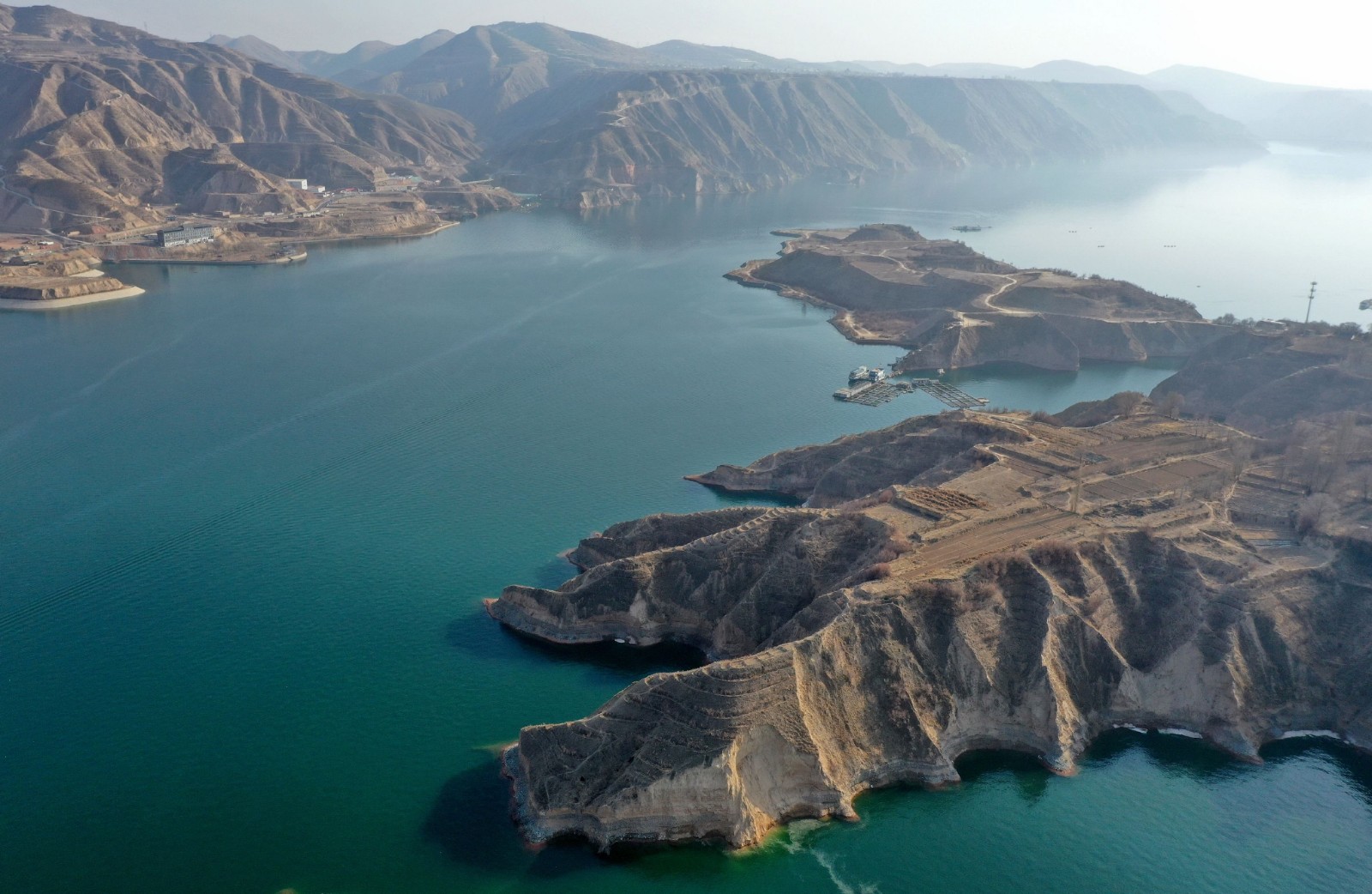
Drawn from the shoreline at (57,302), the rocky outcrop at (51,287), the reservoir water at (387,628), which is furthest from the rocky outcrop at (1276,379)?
the rocky outcrop at (51,287)

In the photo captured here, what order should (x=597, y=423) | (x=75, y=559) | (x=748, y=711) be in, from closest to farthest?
1. (x=748, y=711)
2. (x=75, y=559)
3. (x=597, y=423)

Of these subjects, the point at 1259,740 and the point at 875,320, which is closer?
the point at 1259,740

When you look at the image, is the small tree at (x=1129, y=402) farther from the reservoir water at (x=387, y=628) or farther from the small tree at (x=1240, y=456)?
the reservoir water at (x=387, y=628)

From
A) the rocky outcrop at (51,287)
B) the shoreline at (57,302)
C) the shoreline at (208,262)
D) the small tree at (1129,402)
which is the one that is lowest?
the shoreline at (57,302)

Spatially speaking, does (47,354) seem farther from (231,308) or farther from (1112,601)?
(1112,601)

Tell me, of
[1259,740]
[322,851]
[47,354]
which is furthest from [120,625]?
[47,354]

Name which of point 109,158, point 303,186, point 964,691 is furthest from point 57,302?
point 964,691
